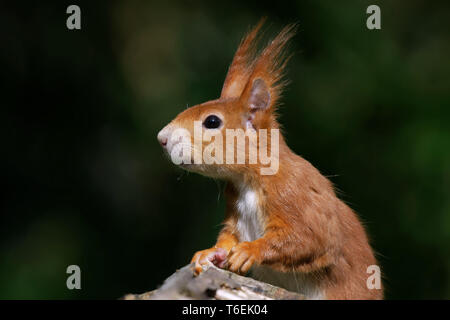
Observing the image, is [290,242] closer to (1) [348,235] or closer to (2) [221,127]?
(1) [348,235]

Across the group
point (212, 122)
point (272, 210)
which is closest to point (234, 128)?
point (212, 122)

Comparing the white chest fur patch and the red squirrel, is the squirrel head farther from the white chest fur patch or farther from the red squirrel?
the white chest fur patch

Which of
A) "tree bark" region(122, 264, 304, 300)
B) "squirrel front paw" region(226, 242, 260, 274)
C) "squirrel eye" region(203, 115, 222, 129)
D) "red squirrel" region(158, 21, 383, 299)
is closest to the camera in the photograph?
→ "tree bark" region(122, 264, 304, 300)

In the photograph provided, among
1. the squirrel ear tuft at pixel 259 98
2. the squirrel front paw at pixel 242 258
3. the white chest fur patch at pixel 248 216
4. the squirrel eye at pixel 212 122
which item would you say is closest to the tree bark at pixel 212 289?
the squirrel front paw at pixel 242 258

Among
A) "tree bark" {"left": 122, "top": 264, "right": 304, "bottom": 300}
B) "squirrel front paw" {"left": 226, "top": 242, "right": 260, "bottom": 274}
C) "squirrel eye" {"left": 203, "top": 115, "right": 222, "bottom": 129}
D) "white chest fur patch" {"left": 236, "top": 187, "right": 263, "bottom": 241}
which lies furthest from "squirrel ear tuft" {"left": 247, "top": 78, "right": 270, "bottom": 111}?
"tree bark" {"left": 122, "top": 264, "right": 304, "bottom": 300}

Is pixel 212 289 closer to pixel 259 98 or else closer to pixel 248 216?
pixel 248 216

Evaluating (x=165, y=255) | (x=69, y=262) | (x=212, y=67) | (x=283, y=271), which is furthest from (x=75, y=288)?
(x=283, y=271)

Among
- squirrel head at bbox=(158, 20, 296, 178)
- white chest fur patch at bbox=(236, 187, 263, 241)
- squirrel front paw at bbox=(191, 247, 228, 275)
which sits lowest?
squirrel front paw at bbox=(191, 247, 228, 275)
